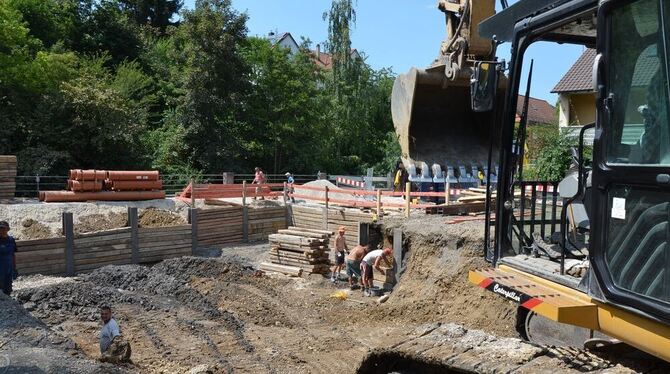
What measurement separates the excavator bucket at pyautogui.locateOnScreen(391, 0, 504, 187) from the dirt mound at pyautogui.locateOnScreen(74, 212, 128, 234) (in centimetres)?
845

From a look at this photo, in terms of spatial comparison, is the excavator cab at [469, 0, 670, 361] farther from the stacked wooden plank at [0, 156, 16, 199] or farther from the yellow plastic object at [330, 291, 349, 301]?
the stacked wooden plank at [0, 156, 16, 199]

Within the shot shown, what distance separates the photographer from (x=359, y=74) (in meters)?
37.5

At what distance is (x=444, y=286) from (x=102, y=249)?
25.5 feet

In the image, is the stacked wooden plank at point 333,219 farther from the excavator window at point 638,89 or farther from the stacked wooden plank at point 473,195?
the excavator window at point 638,89

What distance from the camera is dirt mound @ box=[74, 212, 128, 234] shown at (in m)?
14.9

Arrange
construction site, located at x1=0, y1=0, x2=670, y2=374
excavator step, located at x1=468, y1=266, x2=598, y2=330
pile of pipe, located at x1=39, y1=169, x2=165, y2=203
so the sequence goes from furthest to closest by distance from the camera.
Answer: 1. pile of pipe, located at x1=39, y1=169, x2=165, y2=203
2. excavator step, located at x1=468, y1=266, x2=598, y2=330
3. construction site, located at x1=0, y1=0, x2=670, y2=374

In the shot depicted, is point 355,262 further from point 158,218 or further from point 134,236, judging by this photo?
point 158,218

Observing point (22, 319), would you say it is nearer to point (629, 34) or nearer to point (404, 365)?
point (404, 365)

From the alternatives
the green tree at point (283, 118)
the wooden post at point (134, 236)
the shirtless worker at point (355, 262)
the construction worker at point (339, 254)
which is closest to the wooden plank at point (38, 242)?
the wooden post at point (134, 236)

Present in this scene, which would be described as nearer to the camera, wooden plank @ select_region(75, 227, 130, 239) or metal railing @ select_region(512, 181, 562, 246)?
metal railing @ select_region(512, 181, 562, 246)

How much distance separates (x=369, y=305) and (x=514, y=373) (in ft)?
28.0

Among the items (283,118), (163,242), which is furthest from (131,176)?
(283,118)

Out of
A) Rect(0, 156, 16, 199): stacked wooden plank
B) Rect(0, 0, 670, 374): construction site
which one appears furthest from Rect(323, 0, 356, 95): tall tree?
Rect(0, 156, 16, 199): stacked wooden plank

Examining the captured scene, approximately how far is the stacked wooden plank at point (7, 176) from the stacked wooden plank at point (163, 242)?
18.0 feet
